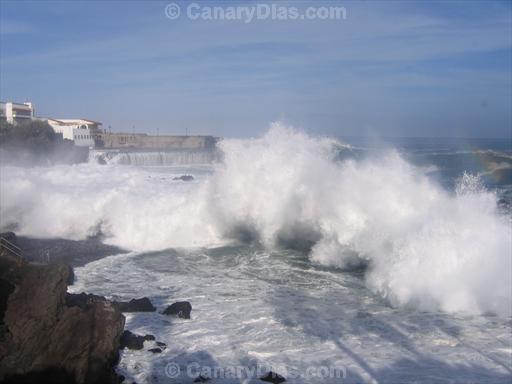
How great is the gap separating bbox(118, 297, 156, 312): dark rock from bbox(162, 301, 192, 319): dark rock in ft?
1.13

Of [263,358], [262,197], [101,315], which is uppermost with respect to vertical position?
[262,197]

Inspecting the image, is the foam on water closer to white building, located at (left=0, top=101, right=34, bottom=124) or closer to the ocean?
the ocean

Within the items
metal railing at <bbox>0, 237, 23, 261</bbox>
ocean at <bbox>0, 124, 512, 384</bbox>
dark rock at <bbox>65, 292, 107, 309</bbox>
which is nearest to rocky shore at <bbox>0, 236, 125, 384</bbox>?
dark rock at <bbox>65, 292, 107, 309</bbox>

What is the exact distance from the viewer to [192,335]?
9211 millimetres

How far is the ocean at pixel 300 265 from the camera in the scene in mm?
8250

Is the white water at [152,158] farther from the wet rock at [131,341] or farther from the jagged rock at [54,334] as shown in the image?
the wet rock at [131,341]

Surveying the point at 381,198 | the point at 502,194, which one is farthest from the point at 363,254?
the point at 502,194

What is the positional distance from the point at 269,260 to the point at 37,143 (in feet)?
146

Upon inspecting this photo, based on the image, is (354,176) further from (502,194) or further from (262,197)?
(502,194)

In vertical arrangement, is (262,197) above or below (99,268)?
above

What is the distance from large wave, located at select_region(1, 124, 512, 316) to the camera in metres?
11.4

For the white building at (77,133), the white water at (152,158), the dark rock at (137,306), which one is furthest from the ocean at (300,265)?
the white building at (77,133)

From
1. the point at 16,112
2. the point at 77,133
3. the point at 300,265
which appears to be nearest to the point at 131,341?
the point at 300,265

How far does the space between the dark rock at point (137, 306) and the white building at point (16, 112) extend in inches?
2480
